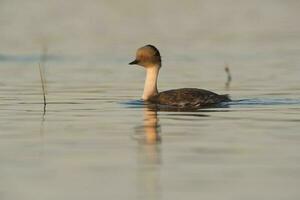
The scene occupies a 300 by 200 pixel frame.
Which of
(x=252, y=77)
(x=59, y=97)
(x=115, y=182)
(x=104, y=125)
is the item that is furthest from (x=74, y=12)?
(x=115, y=182)

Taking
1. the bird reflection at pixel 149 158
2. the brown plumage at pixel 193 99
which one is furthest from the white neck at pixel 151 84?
the bird reflection at pixel 149 158

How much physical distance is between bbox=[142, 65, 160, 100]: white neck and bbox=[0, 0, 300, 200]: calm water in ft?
1.61

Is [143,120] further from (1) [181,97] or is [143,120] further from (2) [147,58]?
(2) [147,58]

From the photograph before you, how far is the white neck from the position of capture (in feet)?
→ 72.9

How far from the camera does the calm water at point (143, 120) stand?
1237 centimetres

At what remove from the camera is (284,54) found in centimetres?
3388

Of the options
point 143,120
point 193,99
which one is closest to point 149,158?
point 143,120

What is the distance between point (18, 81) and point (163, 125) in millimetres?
9183

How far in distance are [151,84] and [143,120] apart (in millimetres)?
3887

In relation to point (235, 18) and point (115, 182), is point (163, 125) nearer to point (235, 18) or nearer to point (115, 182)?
point (115, 182)

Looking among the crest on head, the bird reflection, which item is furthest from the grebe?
the bird reflection

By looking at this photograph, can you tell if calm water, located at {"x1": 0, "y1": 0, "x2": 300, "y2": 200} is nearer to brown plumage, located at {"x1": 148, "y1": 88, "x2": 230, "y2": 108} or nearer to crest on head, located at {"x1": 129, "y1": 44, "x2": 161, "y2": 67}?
brown plumage, located at {"x1": 148, "y1": 88, "x2": 230, "y2": 108}

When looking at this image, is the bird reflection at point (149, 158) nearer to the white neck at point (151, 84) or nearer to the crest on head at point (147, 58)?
the white neck at point (151, 84)

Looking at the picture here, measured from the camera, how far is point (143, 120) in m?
18.6
